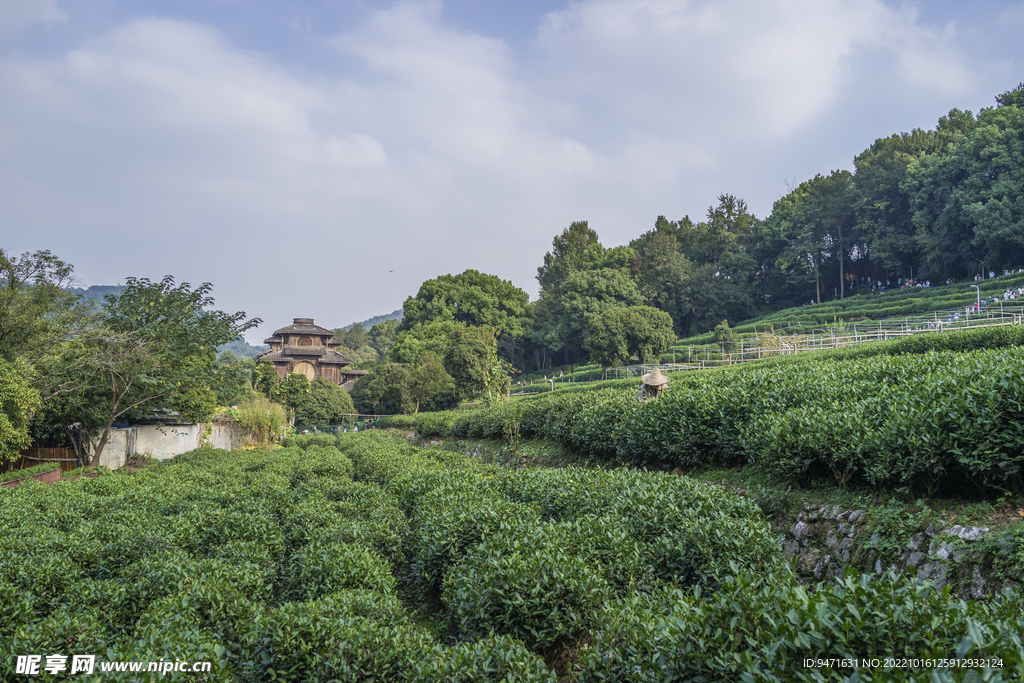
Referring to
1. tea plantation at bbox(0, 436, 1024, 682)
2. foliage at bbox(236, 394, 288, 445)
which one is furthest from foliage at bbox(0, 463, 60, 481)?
foliage at bbox(236, 394, 288, 445)

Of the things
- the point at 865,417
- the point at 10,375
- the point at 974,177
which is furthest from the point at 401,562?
the point at 974,177

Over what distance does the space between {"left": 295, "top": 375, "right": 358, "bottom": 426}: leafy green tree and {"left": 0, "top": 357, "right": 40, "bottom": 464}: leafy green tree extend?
2429cm

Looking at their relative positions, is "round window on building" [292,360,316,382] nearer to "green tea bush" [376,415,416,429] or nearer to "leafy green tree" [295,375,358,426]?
"leafy green tree" [295,375,358,426]

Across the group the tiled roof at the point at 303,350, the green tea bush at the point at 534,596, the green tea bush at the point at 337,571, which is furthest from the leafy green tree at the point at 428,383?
the green tea bush at the point at 534,596

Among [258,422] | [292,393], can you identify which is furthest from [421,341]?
[258,422]

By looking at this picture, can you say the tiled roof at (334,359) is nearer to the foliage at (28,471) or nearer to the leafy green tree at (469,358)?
the leafy green tree at (469,358)

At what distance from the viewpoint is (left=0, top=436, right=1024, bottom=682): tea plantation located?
2252 mm

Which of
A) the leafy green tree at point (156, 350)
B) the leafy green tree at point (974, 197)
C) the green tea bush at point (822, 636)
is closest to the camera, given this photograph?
the green tea bush at point (822, 636)

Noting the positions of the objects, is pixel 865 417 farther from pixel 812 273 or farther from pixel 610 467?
pixel 812 273

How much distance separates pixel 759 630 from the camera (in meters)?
2.30

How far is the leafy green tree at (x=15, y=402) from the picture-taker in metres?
10.9

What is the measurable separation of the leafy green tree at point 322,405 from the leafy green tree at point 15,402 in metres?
24.3

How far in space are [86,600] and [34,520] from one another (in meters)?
4.00

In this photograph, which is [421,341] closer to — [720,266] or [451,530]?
[720,266]
